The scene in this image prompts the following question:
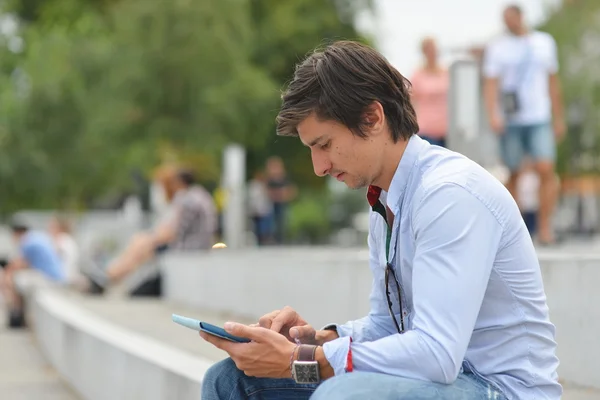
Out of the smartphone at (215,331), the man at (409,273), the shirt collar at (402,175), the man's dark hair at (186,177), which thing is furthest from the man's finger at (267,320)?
the man's dark hair at (186,177)

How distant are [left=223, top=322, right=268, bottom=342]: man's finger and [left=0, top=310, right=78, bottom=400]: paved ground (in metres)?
4.88

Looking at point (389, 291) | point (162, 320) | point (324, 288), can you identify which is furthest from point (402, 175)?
point (162, 320)

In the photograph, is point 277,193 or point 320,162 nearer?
point 320,162

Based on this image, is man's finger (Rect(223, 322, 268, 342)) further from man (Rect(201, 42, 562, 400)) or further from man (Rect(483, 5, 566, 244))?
man (Rect(483, 5, 566, 244))

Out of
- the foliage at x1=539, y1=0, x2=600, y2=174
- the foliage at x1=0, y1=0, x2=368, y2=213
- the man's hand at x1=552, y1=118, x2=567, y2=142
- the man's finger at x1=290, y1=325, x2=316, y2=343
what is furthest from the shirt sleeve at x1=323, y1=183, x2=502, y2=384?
the foliage at x1=539, y1=0, x2=600, y2=174

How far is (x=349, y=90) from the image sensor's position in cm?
291

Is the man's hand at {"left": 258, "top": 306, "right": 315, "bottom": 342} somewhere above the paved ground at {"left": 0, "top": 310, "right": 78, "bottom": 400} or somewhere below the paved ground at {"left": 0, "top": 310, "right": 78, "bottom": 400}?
above

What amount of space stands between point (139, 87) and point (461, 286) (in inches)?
1098

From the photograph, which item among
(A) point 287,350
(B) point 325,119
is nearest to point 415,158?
(B) point 325,119

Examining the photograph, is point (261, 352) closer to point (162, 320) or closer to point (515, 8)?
point (515, 8)

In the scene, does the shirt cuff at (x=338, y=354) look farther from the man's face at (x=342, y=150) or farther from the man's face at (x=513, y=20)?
the man's face at (x=513, y=20)

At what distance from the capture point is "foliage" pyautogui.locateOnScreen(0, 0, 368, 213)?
30.2 m

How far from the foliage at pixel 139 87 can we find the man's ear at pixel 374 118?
2513 centimetres

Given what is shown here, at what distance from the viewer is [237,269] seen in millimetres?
9641
